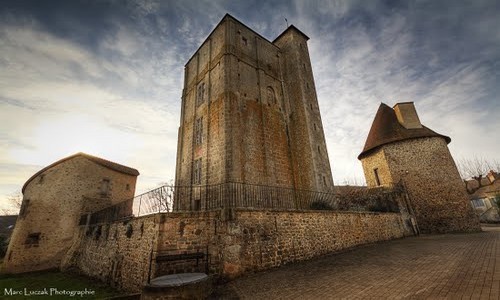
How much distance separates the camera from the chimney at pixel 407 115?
69.9 ft

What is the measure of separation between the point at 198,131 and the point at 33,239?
1383 centimetres

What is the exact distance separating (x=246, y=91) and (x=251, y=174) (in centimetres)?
601

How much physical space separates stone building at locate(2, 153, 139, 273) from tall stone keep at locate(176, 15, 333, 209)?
740cm

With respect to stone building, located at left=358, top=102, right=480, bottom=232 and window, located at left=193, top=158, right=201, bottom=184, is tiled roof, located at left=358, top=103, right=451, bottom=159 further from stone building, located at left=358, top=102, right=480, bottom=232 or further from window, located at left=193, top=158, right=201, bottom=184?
window, located at left=193, top=158, right=201, bottom=184

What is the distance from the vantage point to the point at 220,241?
724 cm

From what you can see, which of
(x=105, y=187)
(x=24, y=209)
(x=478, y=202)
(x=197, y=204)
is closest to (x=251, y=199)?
(x=197, y=204)

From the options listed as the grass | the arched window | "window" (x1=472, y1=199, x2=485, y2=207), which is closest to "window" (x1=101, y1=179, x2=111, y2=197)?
the grass

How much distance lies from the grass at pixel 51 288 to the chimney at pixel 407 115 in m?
25.8

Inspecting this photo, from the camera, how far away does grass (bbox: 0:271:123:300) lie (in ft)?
27.8

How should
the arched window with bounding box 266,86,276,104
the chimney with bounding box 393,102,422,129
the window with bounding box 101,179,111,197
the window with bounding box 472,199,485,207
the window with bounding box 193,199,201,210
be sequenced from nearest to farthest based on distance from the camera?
the window with bounding box 193,199,201,210, the arched window with bounding box 266,86,276,104, the window with bounding box 101,179,111,197, the chimney with bounding box 393,102,422,129, the window with bounding box 472,199,485,207

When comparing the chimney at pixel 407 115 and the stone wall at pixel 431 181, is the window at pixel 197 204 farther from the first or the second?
the chimney at pixel 407 115

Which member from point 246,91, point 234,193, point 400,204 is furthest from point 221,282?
point 400,204

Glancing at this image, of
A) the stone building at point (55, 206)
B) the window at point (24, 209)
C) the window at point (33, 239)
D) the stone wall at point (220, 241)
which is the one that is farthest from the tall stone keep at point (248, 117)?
the window at point (24, 209)

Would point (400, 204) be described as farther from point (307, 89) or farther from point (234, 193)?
point (234, 193)
